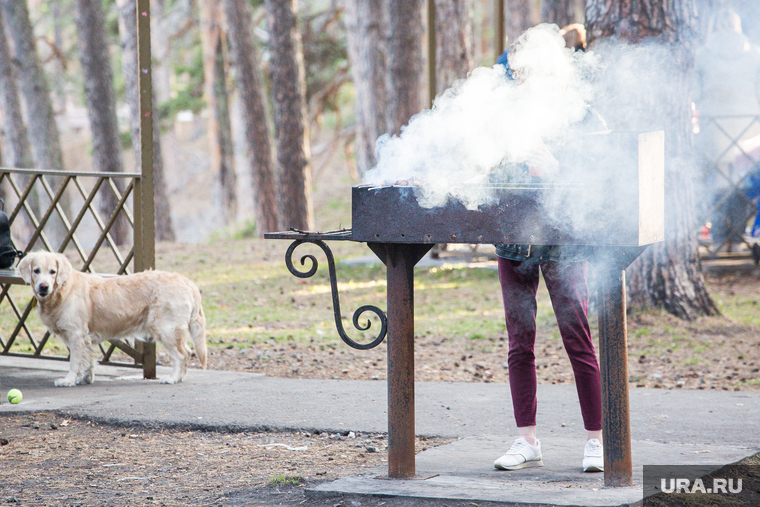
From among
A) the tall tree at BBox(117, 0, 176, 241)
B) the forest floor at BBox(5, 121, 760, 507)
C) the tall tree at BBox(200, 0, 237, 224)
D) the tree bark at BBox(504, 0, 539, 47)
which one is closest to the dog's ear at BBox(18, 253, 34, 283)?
the forest floor at BBox(5, 121, 760, 507)

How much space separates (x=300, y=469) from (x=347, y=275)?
796 centimetres

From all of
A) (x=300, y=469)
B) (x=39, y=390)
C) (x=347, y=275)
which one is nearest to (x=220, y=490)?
(x=300, y=469)

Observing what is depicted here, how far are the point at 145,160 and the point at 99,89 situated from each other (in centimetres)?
1065

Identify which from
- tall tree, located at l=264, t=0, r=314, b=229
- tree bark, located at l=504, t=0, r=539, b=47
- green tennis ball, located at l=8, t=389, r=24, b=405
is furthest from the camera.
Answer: tree bark, located at l=504, t=0, r=539, b=47

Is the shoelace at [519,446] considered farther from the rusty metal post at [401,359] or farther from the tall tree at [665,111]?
the tall tree at [665,111]

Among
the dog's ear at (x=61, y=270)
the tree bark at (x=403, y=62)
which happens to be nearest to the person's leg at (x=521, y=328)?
the dog's ear at (x=61, y=270)

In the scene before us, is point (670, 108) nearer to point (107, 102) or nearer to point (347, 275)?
point (347, 275)

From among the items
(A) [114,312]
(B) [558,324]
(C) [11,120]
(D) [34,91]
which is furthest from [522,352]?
(D) [34,91]

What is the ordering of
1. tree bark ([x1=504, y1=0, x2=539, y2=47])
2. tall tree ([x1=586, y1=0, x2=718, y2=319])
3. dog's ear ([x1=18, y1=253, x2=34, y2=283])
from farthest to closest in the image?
tree bark ([x1=504, y1=0, x2=539, y2=47]), tall tree ([x1=586, y1=0, x2=718, y2=319]), dog's ear ([x1=18, y1=253, x2=34, y2=283])

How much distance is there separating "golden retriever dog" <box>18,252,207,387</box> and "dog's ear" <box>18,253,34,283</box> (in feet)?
0.04

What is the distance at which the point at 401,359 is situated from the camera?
12.5 feet

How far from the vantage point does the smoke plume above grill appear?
3.76 meters

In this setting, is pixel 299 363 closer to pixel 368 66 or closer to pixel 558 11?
pixel 558 11

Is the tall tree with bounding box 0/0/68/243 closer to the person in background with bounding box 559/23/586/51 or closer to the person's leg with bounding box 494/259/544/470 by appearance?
the person in background with bounding box 559/23/586/51
